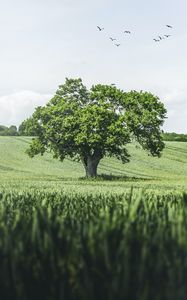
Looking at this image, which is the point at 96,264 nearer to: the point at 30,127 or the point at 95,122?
the point at 95,122

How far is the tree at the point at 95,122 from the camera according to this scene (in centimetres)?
6156

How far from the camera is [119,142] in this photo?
62.1 m

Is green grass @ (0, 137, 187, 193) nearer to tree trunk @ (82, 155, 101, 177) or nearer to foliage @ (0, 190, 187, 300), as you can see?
tree trunk @ (82, 155, 101, 177)

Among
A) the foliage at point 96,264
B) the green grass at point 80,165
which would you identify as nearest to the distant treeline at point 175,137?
the green grass at point 80,165

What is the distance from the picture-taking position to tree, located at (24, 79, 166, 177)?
61562 millimetres

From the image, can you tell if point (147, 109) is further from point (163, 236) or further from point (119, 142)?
point (163, 236)

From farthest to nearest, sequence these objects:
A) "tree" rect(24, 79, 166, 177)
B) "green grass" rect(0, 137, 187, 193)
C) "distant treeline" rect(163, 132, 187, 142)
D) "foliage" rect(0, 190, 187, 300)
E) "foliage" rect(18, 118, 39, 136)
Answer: "distant treeline" rect(163, 132, 187, 142), "green grass" rect(0, 137, 187, 193), "foliage" rect(18, 118, 39, 136), "tree" rect(24, 79, 166, 177), "foliage" rect(0, 190, 187, 300)

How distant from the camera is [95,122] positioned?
200ft

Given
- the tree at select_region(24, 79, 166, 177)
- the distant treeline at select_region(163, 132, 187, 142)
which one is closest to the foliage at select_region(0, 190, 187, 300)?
the tree at select_region(24, 79, 166, 177)

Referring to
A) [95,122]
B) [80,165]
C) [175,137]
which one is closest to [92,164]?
[95,122]

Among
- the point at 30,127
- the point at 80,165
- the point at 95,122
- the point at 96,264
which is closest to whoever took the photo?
the point at 96,264

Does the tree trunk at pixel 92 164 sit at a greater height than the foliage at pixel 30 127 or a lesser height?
lesser

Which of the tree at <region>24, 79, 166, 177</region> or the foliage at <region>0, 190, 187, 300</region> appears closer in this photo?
the foliage at <region>0, 190, 187, 300</region>

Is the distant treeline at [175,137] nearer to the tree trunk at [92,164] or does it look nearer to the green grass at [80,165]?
the green grass at [80,165]
